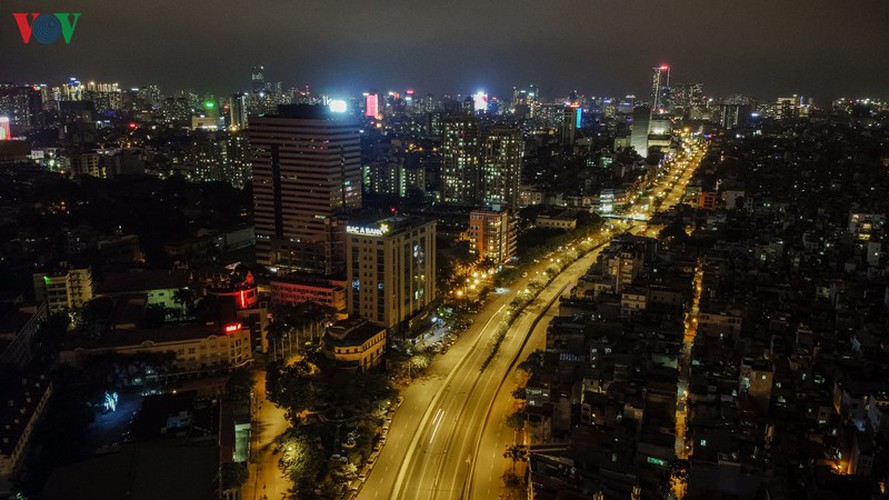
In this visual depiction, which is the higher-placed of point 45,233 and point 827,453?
point 45,233

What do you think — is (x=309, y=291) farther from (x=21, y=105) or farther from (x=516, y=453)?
(x=21, y=105)

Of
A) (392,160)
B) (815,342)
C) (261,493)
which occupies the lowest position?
(261,493)

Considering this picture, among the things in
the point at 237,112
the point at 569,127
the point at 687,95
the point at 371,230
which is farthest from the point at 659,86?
the point at 371,230

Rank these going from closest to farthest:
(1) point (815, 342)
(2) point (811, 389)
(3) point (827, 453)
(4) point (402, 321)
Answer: (3) point (827, 453), (2) point (811, 389), (1) point (815, 342), (4) point (402, 321)

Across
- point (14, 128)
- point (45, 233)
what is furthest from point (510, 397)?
point (14, 128)

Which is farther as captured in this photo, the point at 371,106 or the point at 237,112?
the point at 371,106

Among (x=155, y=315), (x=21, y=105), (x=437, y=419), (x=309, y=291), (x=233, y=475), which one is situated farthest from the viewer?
(x=21, y=105)

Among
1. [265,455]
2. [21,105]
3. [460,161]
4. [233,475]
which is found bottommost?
[265,455]

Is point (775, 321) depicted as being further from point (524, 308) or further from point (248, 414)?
point (248, 414)
